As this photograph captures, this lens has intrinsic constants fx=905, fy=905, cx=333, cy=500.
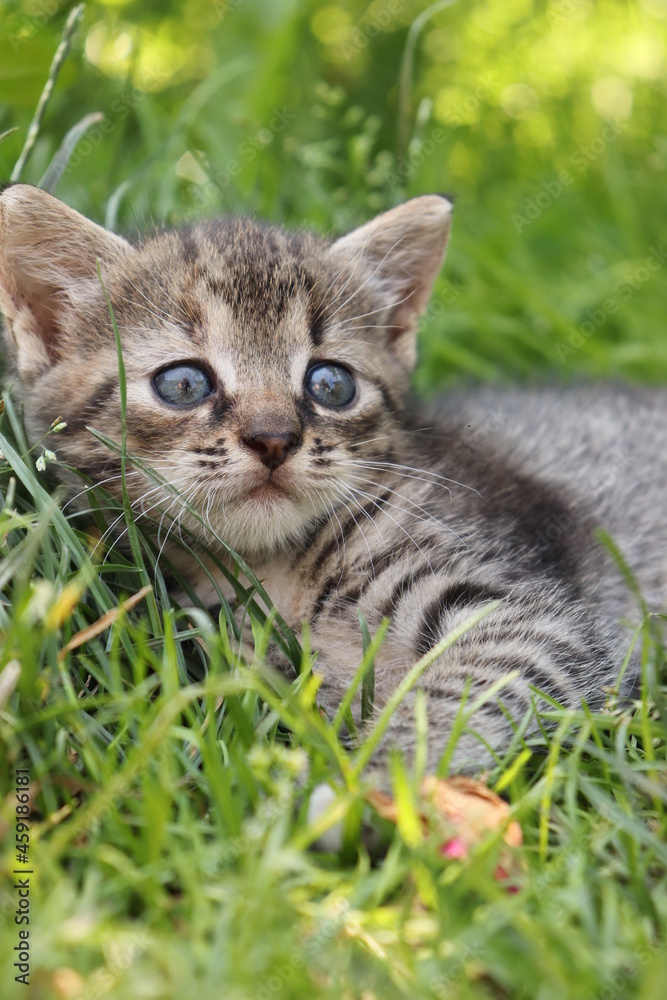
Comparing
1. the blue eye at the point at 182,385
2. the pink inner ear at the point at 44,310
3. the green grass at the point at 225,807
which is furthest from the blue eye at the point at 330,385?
the pink inner ear at the point at 44,310

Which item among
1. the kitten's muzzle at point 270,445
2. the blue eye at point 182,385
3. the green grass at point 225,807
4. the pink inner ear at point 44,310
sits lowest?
the green grass at point 225,807

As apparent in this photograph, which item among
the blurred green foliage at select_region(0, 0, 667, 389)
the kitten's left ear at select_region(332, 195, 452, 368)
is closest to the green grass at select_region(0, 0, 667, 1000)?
the blurred green foliage at select_region(0, 0, 667, 389)

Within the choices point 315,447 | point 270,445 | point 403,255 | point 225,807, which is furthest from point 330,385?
point 225,807

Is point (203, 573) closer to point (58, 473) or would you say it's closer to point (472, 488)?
point (58, 473)

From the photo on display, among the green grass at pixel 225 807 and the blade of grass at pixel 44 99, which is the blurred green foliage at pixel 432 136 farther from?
the blade of grass at pixel 44 99

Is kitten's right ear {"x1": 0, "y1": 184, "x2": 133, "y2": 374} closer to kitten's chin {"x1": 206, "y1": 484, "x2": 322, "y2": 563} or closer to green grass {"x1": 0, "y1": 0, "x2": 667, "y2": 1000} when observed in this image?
green grass {"x1": 0, "y1": 0, "x2": 667, "y2": 1000}

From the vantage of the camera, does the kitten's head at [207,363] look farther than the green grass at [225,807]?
Yes
